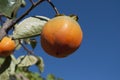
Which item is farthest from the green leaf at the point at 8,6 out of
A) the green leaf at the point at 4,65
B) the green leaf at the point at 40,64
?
the green leaf at the point at 40,64

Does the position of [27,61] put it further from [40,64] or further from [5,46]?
[5,46]

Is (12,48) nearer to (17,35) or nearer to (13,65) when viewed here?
(17,35)

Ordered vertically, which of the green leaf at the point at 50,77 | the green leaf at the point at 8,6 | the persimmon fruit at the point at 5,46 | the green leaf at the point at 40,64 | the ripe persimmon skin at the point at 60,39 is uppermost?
the green leaf at the point at 50,77

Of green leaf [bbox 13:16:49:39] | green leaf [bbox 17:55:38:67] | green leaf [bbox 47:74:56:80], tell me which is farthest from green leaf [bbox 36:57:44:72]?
green leaf [bbox 47:74:56:80]

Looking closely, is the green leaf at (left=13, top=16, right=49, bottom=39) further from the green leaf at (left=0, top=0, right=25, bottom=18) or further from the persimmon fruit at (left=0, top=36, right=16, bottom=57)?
the green leaf at (left=0, top=0, right=25, bottom=18)

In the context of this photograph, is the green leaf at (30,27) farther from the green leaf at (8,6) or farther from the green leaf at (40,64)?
the green leaf at (40,64)

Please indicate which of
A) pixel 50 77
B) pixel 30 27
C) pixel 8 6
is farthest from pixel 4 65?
pixel 50 77
